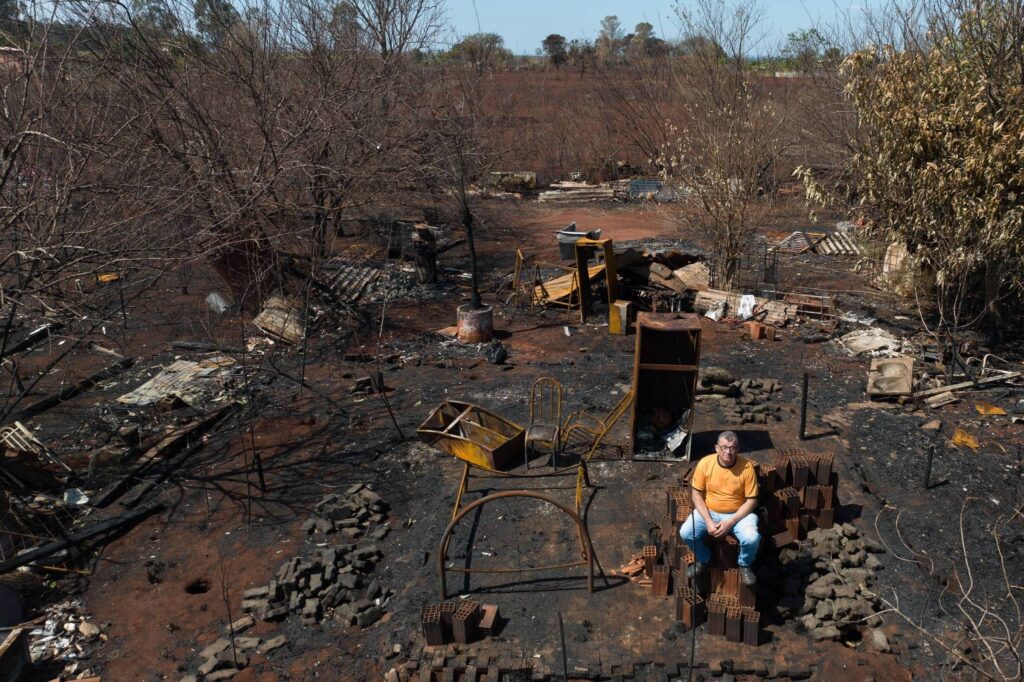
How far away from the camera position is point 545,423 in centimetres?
941

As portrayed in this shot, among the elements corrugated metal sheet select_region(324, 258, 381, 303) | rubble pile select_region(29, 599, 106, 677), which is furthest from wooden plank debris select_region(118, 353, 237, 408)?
rubble pile select_region(29, 599, 106, 677)

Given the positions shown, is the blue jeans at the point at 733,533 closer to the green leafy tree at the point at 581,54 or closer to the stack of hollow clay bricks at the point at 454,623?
the stack of hollow clay bricks at the point at 454,623

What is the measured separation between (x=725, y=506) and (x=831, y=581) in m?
1.12

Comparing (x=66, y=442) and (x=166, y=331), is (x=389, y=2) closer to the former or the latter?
(x=166, y=331)

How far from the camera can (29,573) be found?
23.3ft

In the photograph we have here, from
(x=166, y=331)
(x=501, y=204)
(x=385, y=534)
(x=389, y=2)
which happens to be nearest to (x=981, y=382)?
(x=385, y=534)

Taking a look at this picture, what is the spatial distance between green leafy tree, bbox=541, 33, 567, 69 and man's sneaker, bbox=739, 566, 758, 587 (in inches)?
2045

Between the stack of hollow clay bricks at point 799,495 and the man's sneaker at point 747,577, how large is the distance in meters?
0.96

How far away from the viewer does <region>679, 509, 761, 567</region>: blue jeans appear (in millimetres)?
5965

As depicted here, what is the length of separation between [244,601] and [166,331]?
909 centimetres

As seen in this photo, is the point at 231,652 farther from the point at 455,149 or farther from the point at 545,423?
the point at 455,149

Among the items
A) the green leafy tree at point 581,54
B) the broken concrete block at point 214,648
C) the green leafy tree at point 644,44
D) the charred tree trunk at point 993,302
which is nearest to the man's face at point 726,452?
the broken concrete block at point 214,648

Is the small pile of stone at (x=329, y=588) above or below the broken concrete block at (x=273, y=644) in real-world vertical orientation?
above

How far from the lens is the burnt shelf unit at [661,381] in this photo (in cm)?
867
